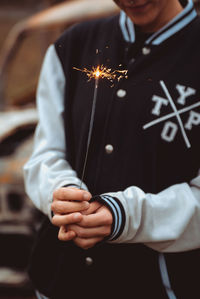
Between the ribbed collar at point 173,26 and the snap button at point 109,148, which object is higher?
the ribbed collar at point 173,26

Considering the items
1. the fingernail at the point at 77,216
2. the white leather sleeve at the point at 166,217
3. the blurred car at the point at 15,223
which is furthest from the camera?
the blurred car at the point at 15,223

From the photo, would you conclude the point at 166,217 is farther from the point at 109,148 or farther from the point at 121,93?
the point at 121,93

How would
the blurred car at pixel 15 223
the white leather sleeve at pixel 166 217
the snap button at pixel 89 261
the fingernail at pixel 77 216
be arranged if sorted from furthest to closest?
the blurred car at pixel 15 223
the snap button at pixel 89 261
the white leather sleeve at pixel 166 217
the fingernail at pixel 77 216

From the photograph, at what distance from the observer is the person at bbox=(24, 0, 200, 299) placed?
2.59ft

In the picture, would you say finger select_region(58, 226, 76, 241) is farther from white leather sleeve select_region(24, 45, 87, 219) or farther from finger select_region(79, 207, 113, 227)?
white leather sleeve select_region(24, 45, 87, 219)

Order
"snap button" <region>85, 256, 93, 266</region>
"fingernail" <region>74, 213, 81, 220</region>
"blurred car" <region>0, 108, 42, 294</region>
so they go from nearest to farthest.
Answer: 1. "fingernail" <region>74, 213, 81, 220</region>
2. "snap button" <region>85, 256, 93, 266</region>
3. "blurred car" <region>0, 108, 42, 294</region>

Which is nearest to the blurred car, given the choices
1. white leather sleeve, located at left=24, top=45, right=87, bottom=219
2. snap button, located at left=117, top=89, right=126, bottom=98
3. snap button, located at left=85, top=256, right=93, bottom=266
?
white leather sleeve, located at left=24, top=45, right=87, bottom=219

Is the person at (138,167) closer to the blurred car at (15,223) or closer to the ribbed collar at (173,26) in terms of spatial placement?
the ribbed collar at (173,26)

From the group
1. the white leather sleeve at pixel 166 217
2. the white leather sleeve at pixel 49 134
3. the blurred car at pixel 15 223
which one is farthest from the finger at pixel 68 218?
the blurred car at pixel 15 223

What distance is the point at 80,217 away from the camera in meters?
0.67

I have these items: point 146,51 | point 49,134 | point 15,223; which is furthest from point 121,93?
point 15,223

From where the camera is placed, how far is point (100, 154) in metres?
0.87

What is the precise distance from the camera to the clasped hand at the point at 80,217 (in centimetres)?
68

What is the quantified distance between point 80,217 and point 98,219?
0.05 metres
